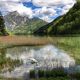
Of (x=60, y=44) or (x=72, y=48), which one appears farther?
(x=60, y=44)

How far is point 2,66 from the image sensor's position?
42188 millimetres

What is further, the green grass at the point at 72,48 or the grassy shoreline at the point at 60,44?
the grassy shoreline at the point at 60,44

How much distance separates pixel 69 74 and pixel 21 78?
5964 mm

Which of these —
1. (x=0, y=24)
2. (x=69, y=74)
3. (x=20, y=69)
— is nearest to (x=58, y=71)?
(x=69, y=74)

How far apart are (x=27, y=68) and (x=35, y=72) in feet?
16.8

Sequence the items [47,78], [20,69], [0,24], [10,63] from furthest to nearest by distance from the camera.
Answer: [0,24] → [10,63] → [20,69] → [47,78]

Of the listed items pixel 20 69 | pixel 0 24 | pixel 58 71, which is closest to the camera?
pixel 58 71

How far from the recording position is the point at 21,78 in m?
34.8

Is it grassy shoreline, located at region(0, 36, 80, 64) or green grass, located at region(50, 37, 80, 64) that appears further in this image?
grassy shoreline, located at region(0, 36, 80, 64)

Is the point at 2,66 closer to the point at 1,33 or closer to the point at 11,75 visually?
the point at 11,75

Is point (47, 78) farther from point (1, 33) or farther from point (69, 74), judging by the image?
point (1, 33)

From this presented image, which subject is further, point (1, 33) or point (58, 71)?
point (1, 33)

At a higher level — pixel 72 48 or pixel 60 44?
pixel 72 48

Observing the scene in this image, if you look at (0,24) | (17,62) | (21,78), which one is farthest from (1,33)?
(21,78)
